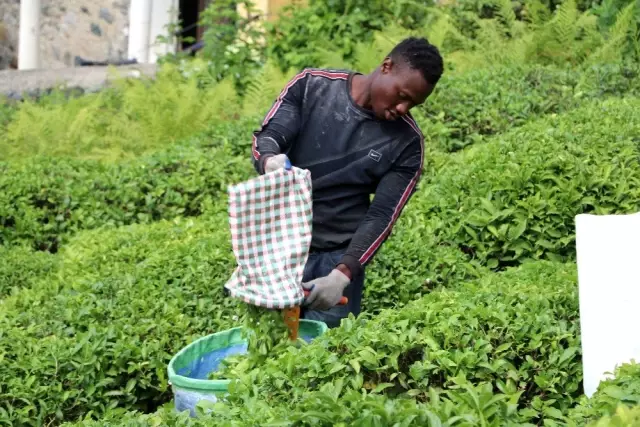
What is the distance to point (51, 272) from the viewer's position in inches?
303

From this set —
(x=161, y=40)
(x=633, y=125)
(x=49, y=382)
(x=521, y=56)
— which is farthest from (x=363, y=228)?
(x=161, y=40)

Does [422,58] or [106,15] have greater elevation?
[422,58]

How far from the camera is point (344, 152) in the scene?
484 cm

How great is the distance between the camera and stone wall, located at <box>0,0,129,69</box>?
16.5m

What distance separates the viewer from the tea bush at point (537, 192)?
6809mm

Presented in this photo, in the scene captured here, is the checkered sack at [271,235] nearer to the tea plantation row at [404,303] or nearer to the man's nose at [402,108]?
the tea plantation row at [404,303]

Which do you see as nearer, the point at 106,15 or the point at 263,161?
Answer: the point at 263,161

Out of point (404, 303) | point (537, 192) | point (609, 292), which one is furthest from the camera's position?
point (537, 192)

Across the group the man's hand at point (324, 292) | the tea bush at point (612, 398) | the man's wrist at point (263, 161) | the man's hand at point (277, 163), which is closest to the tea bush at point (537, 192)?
the man's hand at point (324, 292)

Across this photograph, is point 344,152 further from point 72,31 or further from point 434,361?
point 72,31

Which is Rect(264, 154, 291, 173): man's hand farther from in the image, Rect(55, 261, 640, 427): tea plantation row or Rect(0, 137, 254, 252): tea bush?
Rect(0, 137, 254, 252): tea bush

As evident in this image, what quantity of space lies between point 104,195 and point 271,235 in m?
4.89

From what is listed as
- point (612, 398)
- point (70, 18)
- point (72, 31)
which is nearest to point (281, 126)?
point (612, 398)

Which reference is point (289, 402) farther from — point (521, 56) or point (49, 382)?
point (521, 56)
